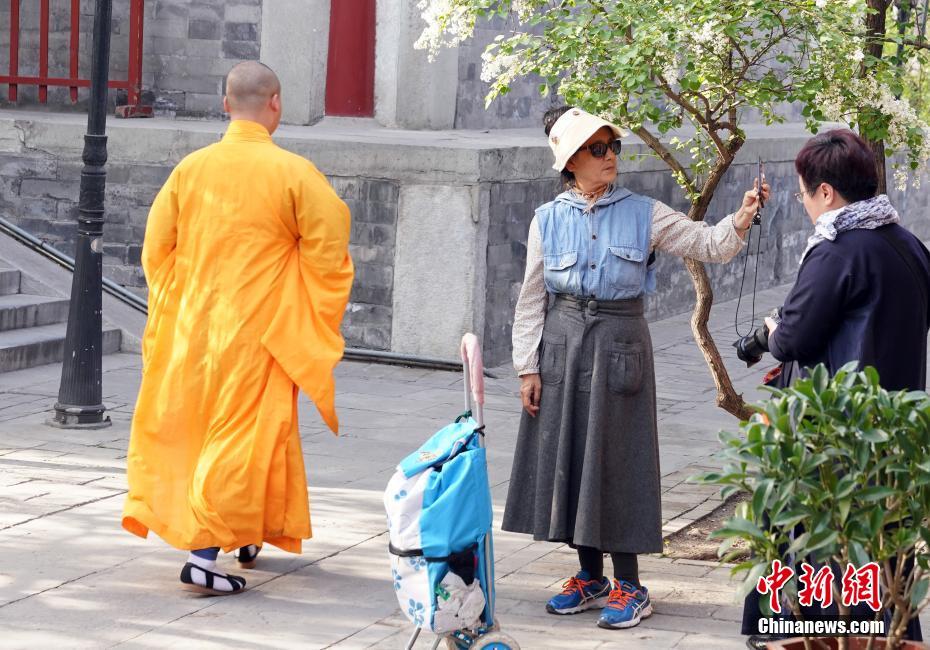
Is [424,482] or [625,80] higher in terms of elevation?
[625,80]

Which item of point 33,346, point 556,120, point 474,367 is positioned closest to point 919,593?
point 474,367

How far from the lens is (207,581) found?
530cm

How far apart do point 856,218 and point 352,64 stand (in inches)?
393

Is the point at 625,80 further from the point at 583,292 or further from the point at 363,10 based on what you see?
the point at 363,10

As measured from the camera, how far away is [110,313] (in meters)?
10.8

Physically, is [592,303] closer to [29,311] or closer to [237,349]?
[237,349]

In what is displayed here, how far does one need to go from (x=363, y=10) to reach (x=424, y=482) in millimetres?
10059

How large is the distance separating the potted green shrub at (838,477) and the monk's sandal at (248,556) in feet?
9.20

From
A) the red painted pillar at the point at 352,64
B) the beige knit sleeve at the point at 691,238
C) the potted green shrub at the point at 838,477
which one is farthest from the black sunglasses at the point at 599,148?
the red painted pillar at the point at 352,64

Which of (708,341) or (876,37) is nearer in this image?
(876,37)

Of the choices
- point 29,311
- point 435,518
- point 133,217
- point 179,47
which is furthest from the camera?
point 179,47

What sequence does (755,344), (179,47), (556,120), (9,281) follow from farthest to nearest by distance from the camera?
(179,47) → (9,281) → (556,120) → (755,344)

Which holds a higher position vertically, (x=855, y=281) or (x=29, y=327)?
(x=855, y=281)

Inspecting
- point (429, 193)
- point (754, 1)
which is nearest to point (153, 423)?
point (754, 1)
